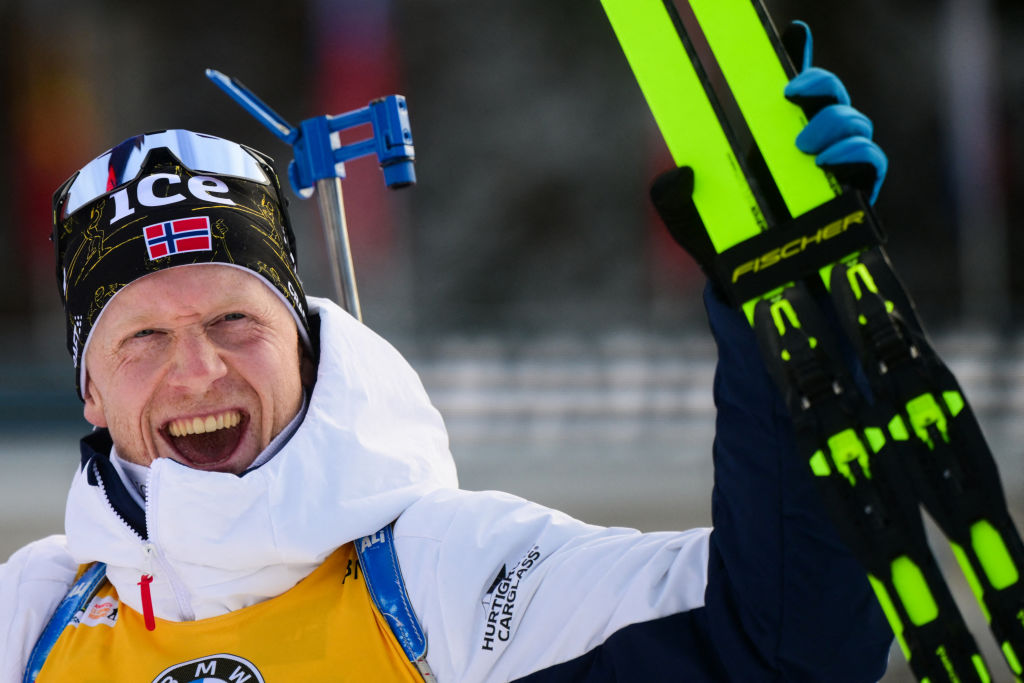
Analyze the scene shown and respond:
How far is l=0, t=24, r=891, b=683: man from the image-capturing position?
1336 mm

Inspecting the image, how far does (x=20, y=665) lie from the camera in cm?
189

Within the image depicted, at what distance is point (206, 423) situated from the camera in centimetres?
196

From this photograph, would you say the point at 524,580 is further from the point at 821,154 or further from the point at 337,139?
the point at 337,139

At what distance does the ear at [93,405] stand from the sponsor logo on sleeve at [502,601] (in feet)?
3.01

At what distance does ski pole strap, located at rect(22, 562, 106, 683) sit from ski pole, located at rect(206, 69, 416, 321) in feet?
2.46

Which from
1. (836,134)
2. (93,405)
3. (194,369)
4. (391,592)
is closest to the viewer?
(836,134)

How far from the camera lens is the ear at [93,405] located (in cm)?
214

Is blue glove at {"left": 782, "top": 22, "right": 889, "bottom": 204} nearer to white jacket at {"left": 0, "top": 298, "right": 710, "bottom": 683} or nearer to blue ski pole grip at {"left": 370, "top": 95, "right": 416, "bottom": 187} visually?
white jacket at {"left": 0, "top": 298, "right": 710, "bottom": 683}

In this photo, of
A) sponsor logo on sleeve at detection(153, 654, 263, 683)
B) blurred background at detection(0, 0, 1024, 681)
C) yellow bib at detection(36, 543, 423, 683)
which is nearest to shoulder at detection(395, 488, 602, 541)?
yellow bib at detection(36, 543, 423, 683)

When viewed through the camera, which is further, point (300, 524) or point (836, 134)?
point (300, 524)

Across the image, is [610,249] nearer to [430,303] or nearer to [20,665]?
[430,303]

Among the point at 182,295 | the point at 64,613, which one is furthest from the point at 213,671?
the point at 182,295

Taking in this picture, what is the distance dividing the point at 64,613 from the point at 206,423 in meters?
0.43

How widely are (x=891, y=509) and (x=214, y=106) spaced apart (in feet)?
46.6
